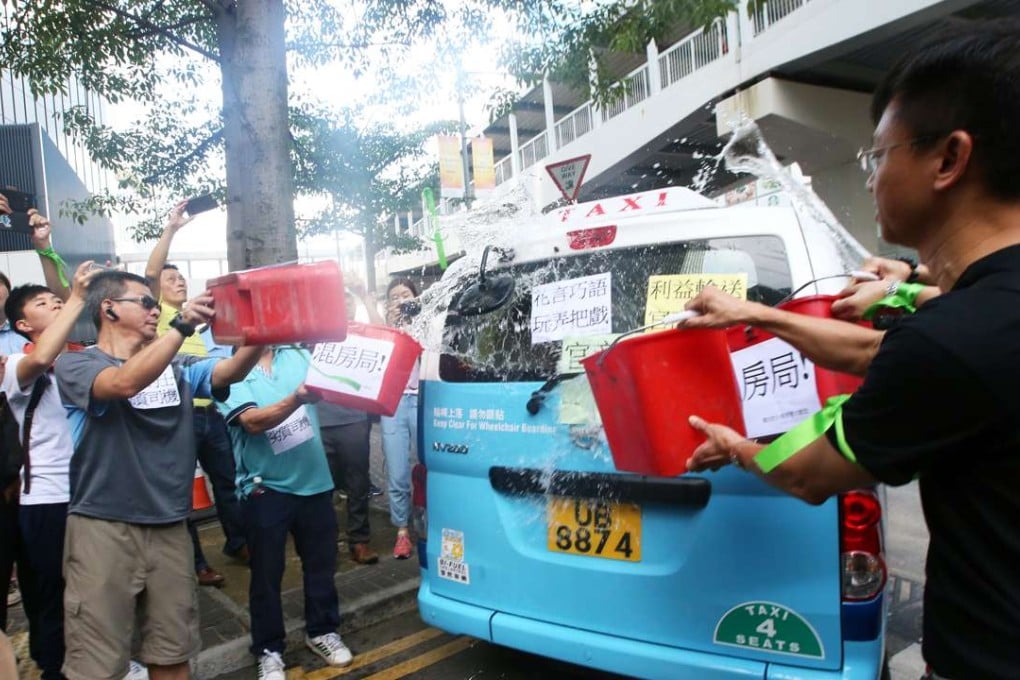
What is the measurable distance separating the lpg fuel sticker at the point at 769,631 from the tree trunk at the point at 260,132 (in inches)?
122

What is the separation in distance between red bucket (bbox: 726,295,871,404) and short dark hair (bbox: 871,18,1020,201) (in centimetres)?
73

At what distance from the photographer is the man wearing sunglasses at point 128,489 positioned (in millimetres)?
2346

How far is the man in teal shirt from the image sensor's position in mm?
3100

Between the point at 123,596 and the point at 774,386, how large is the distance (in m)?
2.37

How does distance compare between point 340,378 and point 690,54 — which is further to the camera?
point 690,54

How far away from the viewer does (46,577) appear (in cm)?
284

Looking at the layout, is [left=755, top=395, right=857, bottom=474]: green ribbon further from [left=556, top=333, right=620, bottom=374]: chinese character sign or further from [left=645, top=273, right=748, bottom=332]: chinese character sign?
[left=556, top=333, right=620, bottom=374]: chinese character sign

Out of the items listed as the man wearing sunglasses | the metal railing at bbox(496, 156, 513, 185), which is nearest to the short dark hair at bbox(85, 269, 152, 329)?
the man wearing sunglasses

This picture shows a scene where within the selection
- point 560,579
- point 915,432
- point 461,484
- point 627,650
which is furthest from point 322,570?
point 915,432

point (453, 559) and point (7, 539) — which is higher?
point (7, 539)

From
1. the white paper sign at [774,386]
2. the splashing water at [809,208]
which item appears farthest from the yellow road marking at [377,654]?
the splashing water at [809,208]

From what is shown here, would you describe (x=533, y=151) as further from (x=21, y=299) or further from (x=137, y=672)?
(x=137, y=672)

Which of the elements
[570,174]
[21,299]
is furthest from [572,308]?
[570,174]

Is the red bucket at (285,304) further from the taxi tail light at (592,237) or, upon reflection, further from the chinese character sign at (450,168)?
the chinese character sign at (450,168)
